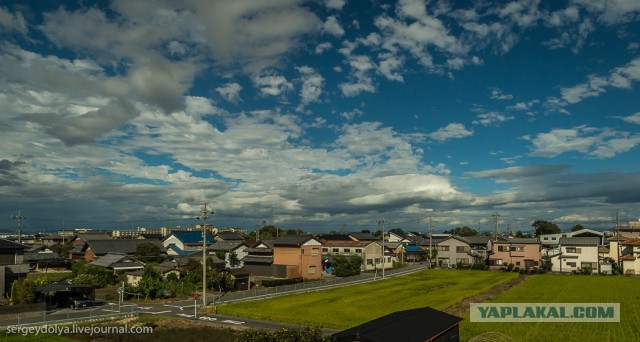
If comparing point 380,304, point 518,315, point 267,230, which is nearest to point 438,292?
point 380,304

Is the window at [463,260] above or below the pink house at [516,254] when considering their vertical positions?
below

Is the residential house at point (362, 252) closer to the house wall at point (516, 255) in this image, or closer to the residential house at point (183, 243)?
the house wall at point (516, 255)

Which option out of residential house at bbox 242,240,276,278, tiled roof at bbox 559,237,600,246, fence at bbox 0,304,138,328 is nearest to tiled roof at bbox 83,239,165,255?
residential house at bbox 242,240,276,278

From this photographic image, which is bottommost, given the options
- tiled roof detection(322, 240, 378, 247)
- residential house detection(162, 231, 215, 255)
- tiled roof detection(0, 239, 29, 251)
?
residential house detection(162, 231, 215, 255)

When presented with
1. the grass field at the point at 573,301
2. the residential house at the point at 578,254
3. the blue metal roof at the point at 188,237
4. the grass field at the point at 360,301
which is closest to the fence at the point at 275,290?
the grass field at the point at 360,301

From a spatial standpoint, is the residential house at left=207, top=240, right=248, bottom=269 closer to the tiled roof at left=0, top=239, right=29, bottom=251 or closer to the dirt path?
the tiled roof at left=0, top=239, right=29, bottom=251

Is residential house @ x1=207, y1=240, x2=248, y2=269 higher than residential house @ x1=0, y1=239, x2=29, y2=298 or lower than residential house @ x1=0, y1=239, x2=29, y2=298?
lower
